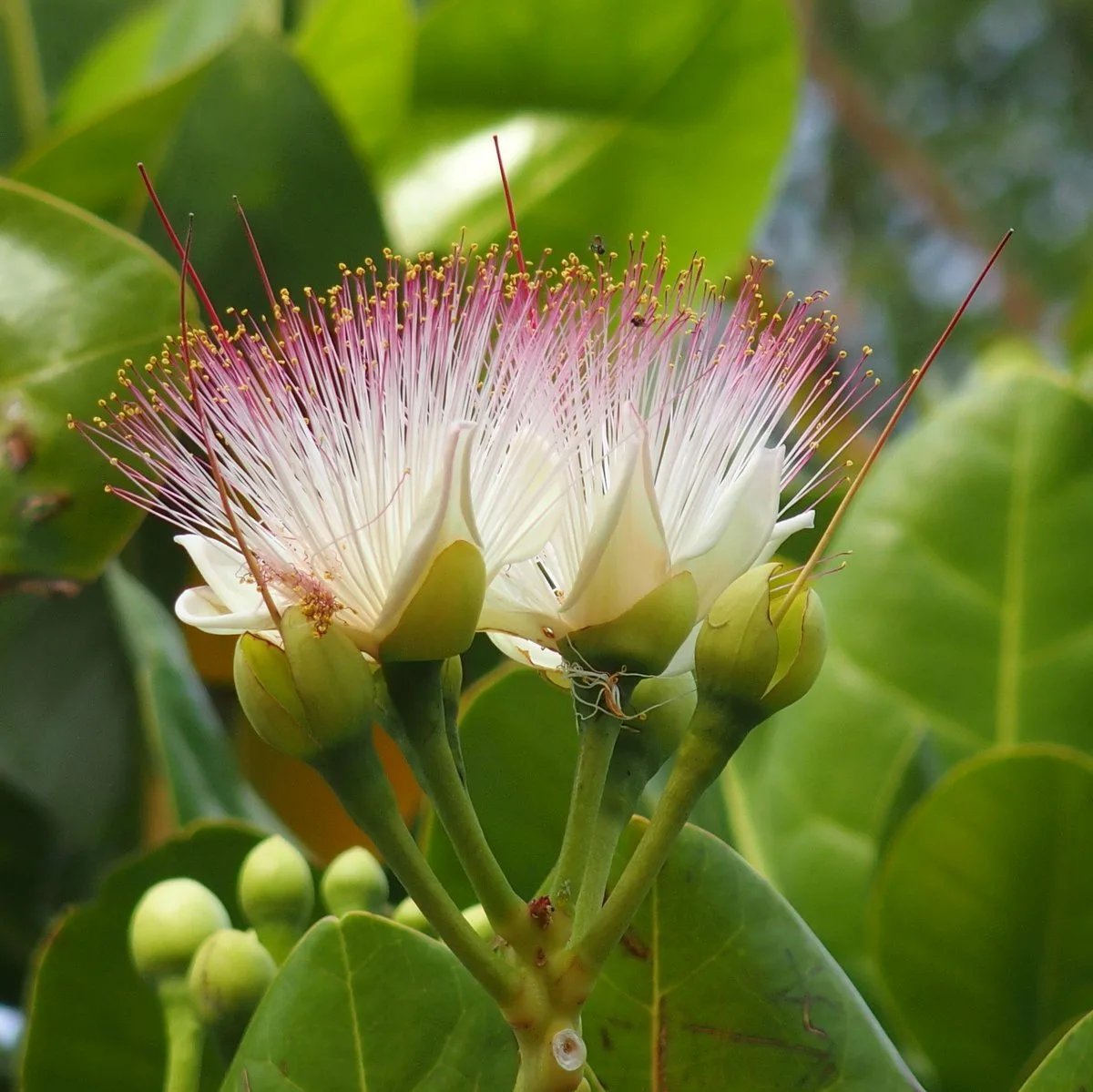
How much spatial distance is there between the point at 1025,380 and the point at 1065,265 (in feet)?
10.0

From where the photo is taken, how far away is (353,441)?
56 centimetres

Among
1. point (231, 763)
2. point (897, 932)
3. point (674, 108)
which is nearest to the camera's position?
point (897, 932)

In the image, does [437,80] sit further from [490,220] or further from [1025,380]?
[1025,380]

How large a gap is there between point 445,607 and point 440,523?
0.03m

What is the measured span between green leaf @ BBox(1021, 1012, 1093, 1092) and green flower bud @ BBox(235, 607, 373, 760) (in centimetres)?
27

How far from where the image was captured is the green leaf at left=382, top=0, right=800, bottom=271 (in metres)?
1.18

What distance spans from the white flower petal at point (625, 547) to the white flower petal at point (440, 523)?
44 mm

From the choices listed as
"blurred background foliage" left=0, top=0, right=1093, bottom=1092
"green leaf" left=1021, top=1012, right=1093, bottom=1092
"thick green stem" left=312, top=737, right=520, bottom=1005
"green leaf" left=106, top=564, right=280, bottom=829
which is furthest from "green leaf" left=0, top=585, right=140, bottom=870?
"green leaf" left=1021, top=1012, right=1093, bottom=1092

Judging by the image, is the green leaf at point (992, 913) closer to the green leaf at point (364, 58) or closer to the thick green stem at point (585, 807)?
the thick green stem at point (585, 807)

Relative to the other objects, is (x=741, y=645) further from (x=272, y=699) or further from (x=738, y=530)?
(x=272, y=699)

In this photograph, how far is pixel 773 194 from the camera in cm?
123

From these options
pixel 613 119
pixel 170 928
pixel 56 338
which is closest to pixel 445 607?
pixel 170 928

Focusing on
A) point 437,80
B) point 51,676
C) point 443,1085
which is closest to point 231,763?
point 51,676

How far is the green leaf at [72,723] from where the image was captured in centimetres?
108
